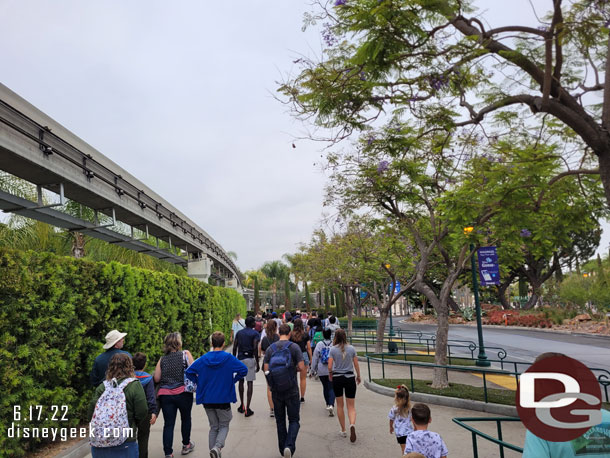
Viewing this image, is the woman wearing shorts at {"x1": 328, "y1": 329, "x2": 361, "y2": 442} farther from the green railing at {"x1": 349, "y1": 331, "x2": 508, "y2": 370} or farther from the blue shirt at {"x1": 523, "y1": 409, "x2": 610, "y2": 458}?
the green railing at {"x1": 349, "y1": 331, "x2": 508, "y2": 370}

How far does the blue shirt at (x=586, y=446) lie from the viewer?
218cm

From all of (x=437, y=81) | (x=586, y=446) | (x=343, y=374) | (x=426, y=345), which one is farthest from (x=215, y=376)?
(x=426, y=345)

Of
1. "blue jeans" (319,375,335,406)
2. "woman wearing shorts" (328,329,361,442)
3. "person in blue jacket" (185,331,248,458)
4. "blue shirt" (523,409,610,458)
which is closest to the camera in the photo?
"blue shirt" (523,409,610,458)

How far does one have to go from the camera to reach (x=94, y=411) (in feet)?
12.9

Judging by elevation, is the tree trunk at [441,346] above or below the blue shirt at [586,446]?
below

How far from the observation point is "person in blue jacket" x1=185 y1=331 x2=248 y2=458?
210 inches

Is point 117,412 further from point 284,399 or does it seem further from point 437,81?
point 437,81

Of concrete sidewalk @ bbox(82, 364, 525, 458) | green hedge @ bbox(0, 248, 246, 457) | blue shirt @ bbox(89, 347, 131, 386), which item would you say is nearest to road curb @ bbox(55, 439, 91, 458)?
green hedge @ bbox(0, 248, 246, 457)

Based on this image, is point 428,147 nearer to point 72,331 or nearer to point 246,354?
point 246,354

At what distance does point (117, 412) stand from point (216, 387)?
5.39 ft

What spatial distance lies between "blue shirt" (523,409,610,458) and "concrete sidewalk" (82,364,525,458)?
403cm

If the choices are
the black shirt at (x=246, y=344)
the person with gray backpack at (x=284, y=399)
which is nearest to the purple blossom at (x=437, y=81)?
the person with gray backpack at (x=284, y=399)

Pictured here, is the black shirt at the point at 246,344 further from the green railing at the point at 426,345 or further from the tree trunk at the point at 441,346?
the green railing at the point at 426,345
